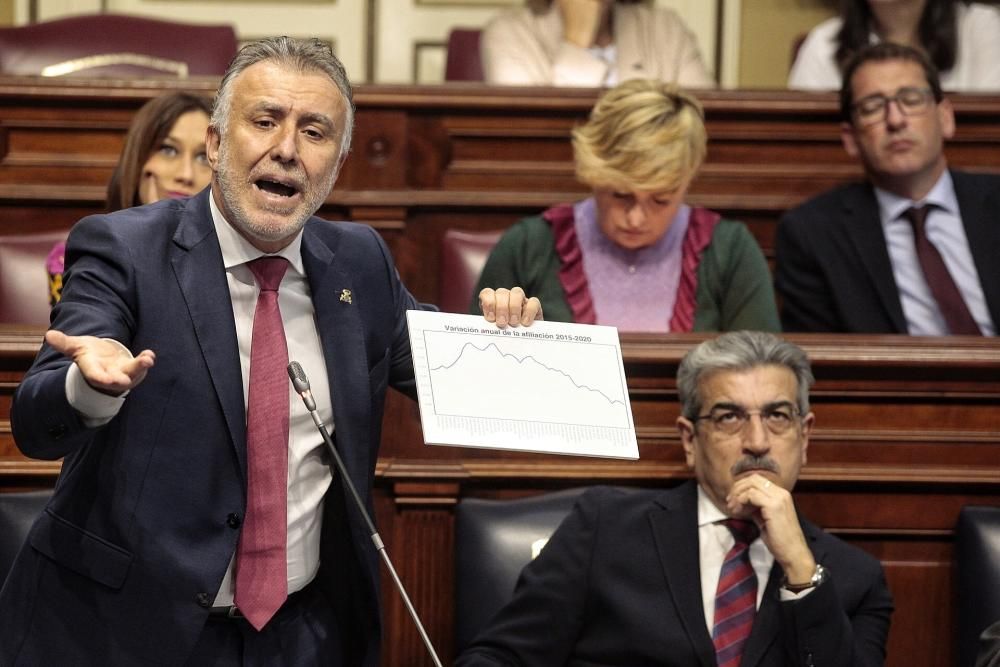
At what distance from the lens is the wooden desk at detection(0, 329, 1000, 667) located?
1801 millimetres

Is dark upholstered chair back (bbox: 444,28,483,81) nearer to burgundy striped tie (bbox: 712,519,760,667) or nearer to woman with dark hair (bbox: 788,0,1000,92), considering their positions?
woman with dark hair (bbox: 788,0,1000,92)

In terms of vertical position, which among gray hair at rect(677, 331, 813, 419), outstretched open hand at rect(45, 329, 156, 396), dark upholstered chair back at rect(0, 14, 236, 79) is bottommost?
gray hair at rect(677, 331, 813, 419)

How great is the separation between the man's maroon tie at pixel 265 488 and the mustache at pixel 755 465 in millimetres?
658

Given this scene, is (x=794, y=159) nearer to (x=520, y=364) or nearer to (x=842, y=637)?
(x=842, y=637)

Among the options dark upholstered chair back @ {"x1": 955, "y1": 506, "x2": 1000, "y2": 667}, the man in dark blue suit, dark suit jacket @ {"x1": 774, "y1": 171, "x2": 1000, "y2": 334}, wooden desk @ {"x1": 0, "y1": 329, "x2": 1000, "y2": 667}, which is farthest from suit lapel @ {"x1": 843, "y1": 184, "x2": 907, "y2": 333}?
the man in dark blue suit

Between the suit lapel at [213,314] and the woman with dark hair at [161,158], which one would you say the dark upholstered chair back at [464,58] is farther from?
the suit lapel at [213,314]

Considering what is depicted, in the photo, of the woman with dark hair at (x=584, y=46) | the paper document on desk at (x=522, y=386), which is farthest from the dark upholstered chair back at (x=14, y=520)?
the woman with dark hair at (x=584, y=46)

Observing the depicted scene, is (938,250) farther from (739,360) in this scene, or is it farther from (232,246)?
(232,246)

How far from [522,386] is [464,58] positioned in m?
2.37

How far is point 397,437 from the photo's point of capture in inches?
70.6

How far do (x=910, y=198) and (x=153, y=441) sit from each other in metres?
1.79

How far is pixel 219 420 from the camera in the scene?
1211 mm

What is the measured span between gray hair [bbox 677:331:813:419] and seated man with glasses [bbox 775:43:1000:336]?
0.70 metres

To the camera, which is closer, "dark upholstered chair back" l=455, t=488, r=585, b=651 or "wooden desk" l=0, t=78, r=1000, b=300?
"dark upholstered chair back" l=455, t=488, r=585, b=651
